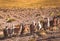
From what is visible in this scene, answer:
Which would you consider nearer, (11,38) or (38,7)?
(11,38)

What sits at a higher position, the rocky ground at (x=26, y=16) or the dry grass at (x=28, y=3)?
the dry grass at (x=28, y=3)

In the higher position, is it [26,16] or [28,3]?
[28,3]

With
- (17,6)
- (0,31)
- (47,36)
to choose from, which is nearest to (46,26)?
(47,36)

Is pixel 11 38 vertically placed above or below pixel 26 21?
below

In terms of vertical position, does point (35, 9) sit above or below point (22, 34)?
above

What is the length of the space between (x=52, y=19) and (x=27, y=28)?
43cm

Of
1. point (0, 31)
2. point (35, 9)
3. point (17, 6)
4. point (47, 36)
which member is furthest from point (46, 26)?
point (0, 31)

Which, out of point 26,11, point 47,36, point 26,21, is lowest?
point 47,36

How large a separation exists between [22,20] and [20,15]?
8cm

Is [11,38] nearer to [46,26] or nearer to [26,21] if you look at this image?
[26,21]

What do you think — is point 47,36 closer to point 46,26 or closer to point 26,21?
point 46,26

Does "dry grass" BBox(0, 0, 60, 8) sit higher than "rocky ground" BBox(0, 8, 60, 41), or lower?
higher

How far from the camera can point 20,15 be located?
2469 millimetres

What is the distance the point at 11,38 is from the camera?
2361mm
